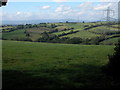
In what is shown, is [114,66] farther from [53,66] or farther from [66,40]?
[66,40]

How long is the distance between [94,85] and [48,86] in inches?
68.2

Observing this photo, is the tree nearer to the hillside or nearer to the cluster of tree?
the hillside

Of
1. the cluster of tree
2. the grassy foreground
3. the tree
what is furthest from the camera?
the cluster of tree

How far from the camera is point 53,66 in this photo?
7484mm

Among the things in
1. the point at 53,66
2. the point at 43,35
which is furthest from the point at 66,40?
the point at 53,66

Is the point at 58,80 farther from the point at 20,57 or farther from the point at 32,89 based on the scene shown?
the point at 20,57

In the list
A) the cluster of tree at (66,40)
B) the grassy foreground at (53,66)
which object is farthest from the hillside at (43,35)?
the grassy foreground at (53,66)

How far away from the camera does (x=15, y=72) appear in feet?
22.6

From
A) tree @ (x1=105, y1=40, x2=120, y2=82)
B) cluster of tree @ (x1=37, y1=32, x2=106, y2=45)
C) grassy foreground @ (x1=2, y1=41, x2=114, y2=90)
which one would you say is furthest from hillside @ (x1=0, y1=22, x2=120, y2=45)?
tree @ (x1=105, y1=40, x2=120, y2=82)

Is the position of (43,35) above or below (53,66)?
above

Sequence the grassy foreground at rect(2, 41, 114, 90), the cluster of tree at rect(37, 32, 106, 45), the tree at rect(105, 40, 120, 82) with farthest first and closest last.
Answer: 1. the cluster of tree at rect(37, 32, 106, 45)
2. the tree at rect(105, 40, 120, 82)
3. the grassy foreground at rect(2, 41, 114, 90)

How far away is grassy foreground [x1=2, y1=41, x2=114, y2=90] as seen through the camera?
21.6ft

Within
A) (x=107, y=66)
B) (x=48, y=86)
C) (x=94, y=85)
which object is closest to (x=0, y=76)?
(x=48, y=86)

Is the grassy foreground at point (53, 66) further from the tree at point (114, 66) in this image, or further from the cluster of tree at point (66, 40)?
the cluster of tree at point (66, 40)
